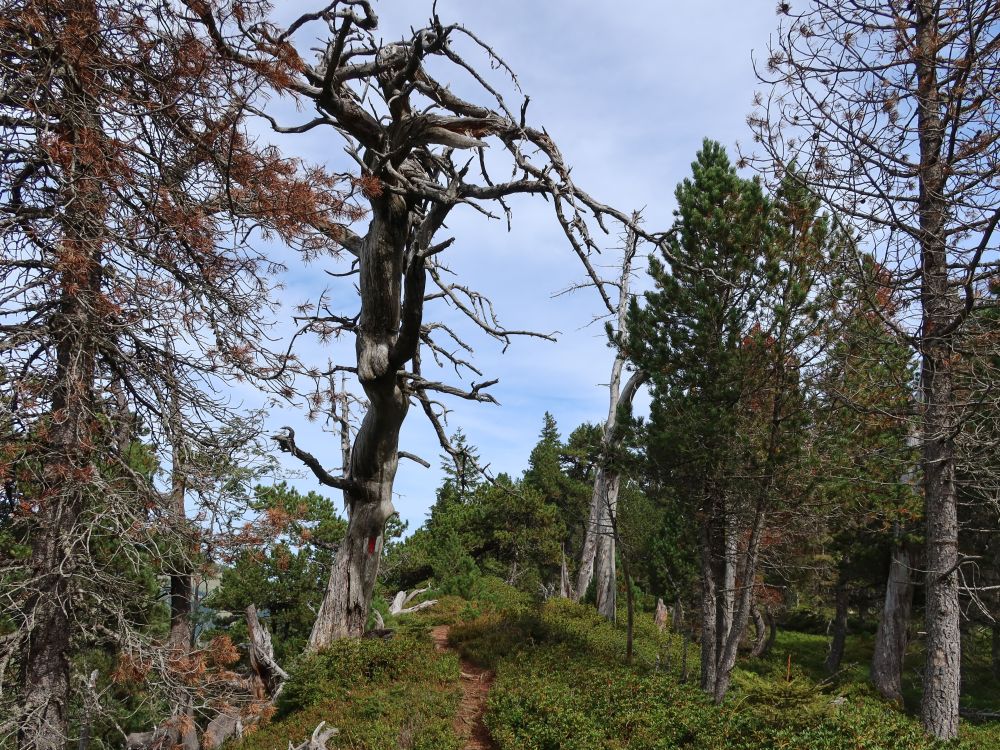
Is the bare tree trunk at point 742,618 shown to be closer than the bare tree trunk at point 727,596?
Yes

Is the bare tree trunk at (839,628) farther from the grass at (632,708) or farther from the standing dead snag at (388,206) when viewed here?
the standing dead snag at (388,206)

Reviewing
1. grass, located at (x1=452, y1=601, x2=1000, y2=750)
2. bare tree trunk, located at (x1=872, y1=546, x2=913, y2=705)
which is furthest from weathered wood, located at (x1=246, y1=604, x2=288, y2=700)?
bare tree trunk, located at (x1=872, y1=546, x2=913, y2=705)

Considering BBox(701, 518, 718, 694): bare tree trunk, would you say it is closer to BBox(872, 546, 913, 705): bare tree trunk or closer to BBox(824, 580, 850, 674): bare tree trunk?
BBox(872, 546, 913, 705): bare tree trunk

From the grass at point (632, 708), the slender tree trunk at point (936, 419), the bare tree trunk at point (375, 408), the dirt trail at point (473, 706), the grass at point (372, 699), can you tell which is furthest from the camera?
the bare tree trunk at point (375, 408)

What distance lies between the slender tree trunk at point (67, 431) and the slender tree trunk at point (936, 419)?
636 cm

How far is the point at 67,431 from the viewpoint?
4.83 m

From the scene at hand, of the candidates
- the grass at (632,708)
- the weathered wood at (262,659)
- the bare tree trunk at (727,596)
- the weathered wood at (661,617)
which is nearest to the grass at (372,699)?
the grass at (632,708)

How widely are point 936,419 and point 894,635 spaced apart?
13519mm

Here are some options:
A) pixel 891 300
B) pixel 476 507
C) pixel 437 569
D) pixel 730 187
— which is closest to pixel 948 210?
pixel 891 300

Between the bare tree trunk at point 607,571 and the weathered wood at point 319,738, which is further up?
the bare tree trunk at point 607,571

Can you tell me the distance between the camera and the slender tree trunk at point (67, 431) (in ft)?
15.2

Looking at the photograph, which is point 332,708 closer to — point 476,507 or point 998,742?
point 998,742

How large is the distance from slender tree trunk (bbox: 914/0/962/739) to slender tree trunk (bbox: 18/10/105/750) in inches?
250

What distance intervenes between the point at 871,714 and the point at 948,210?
689 cm
